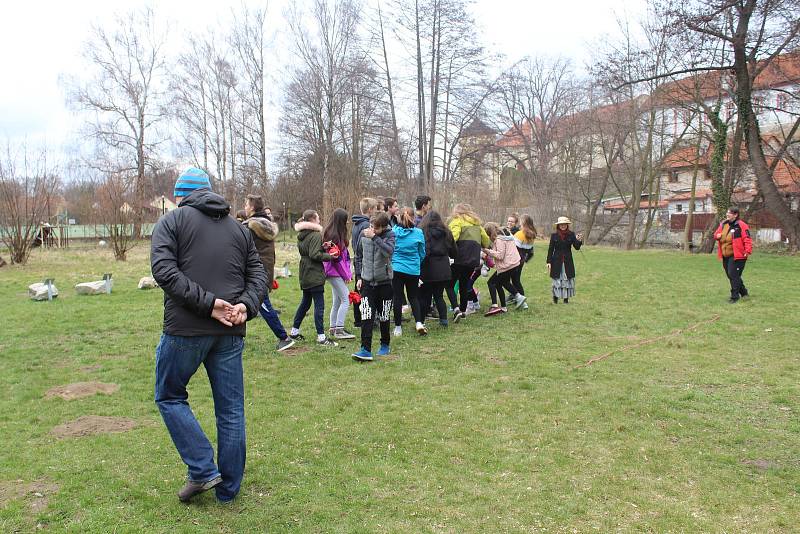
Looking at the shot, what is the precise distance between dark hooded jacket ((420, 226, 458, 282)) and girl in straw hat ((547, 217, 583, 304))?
2515 millimetres

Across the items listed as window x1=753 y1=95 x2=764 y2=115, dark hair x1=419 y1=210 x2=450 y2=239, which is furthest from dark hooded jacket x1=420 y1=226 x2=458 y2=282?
window x1=753 y1=95 x2=764 y2=115

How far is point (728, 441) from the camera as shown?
451cm

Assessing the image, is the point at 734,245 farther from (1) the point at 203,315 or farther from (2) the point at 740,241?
(1) the point at 203,315

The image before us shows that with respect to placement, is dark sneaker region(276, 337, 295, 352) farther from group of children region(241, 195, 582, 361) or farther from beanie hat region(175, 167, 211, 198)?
beanie hat region(175, 167, 211, 198)

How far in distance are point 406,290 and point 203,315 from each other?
504 cm

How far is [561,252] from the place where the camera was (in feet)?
34.8

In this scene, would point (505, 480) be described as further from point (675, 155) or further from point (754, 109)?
point (675, 155)

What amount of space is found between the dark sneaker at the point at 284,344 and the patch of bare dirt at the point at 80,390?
205 centimetres

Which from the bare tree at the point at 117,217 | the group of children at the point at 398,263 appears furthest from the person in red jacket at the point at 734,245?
the bare tree at the point at 117,217

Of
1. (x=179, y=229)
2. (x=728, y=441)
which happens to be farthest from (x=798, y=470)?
(x=179, y=229)

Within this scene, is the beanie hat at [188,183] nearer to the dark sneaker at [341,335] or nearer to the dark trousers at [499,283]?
the dark sneaker at [341,335]

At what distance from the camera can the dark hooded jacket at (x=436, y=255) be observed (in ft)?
28.3

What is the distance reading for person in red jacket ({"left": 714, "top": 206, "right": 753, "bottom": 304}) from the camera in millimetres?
10461

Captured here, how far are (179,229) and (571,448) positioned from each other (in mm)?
3097
